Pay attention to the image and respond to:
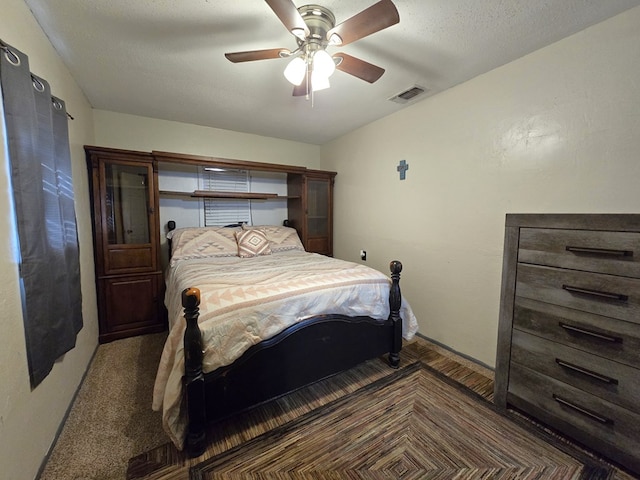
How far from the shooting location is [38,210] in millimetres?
1193

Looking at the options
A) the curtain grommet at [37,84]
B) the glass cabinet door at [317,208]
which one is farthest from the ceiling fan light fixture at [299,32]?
the glass cabinet door at [317,208]

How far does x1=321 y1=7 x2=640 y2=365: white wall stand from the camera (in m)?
1.48

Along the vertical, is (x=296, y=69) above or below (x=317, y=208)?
above

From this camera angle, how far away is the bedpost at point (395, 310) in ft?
6.65

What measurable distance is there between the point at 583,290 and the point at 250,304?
172 centimetres

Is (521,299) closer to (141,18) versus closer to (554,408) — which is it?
(554,408)

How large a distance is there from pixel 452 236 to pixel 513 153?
0.75m

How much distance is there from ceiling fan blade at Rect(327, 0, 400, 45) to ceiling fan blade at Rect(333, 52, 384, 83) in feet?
0.44

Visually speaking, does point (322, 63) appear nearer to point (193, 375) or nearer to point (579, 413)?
point (193, 375)

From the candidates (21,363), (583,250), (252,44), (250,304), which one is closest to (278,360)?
(250,304)

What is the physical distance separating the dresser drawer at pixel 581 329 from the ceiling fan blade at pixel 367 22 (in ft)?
5.36

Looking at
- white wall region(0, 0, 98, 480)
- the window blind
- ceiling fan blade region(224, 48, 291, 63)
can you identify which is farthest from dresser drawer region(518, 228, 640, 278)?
the window blind

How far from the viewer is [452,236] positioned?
91.0 inches

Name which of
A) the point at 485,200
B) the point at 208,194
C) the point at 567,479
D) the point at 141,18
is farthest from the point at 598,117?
the point at 208,194
